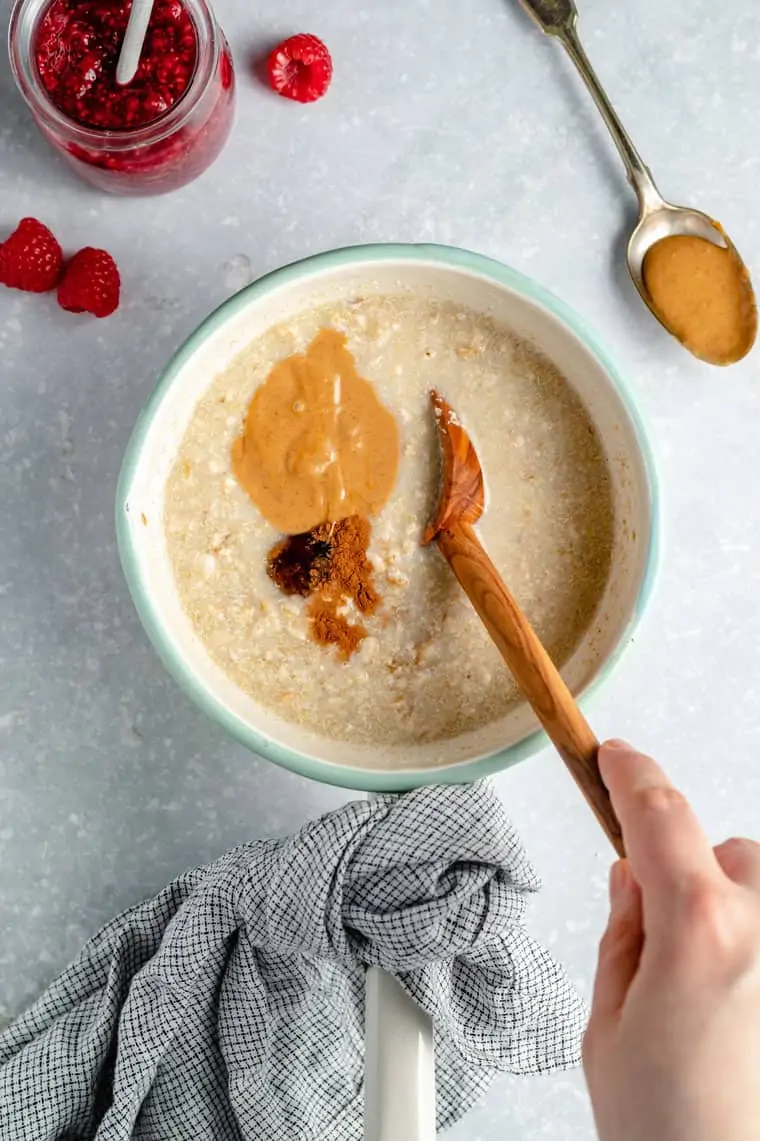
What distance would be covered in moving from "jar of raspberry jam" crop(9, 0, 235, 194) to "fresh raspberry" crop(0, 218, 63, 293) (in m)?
0.08

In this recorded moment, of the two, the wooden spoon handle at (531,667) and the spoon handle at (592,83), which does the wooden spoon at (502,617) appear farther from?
the spoon handle at (592,83)

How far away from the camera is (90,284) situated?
102 cm

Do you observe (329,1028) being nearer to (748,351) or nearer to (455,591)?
(455,591)

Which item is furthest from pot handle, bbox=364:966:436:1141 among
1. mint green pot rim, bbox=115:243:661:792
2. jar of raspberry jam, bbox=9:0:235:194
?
jar of raspberry jam, bbox=9:0:235:194

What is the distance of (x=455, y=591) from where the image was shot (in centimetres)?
99

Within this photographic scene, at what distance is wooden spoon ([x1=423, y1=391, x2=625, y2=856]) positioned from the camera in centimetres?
76

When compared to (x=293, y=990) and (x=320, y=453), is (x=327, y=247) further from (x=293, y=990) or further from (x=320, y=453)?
(x=293, y=990)

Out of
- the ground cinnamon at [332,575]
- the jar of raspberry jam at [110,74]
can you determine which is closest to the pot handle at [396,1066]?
the ground cinnamon at [332,575]

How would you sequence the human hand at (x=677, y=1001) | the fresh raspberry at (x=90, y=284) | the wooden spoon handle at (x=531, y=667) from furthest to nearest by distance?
the fresh raspberry at (x=90, y=284)
the wooden spoon handle at (x=531, y=667)
the human hand at (x=677, y=1001)

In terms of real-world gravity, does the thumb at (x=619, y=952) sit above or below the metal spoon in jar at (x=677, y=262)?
below

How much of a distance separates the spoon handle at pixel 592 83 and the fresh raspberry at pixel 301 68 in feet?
0.67

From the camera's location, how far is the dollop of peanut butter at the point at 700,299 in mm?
1065

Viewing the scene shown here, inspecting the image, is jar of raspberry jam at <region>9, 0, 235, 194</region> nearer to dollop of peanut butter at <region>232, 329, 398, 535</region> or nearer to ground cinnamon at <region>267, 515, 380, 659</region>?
dollop of peanut butter at <region>232, 329, 398, 535</region>

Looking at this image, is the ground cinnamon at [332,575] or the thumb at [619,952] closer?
the thumb at [619,952]
